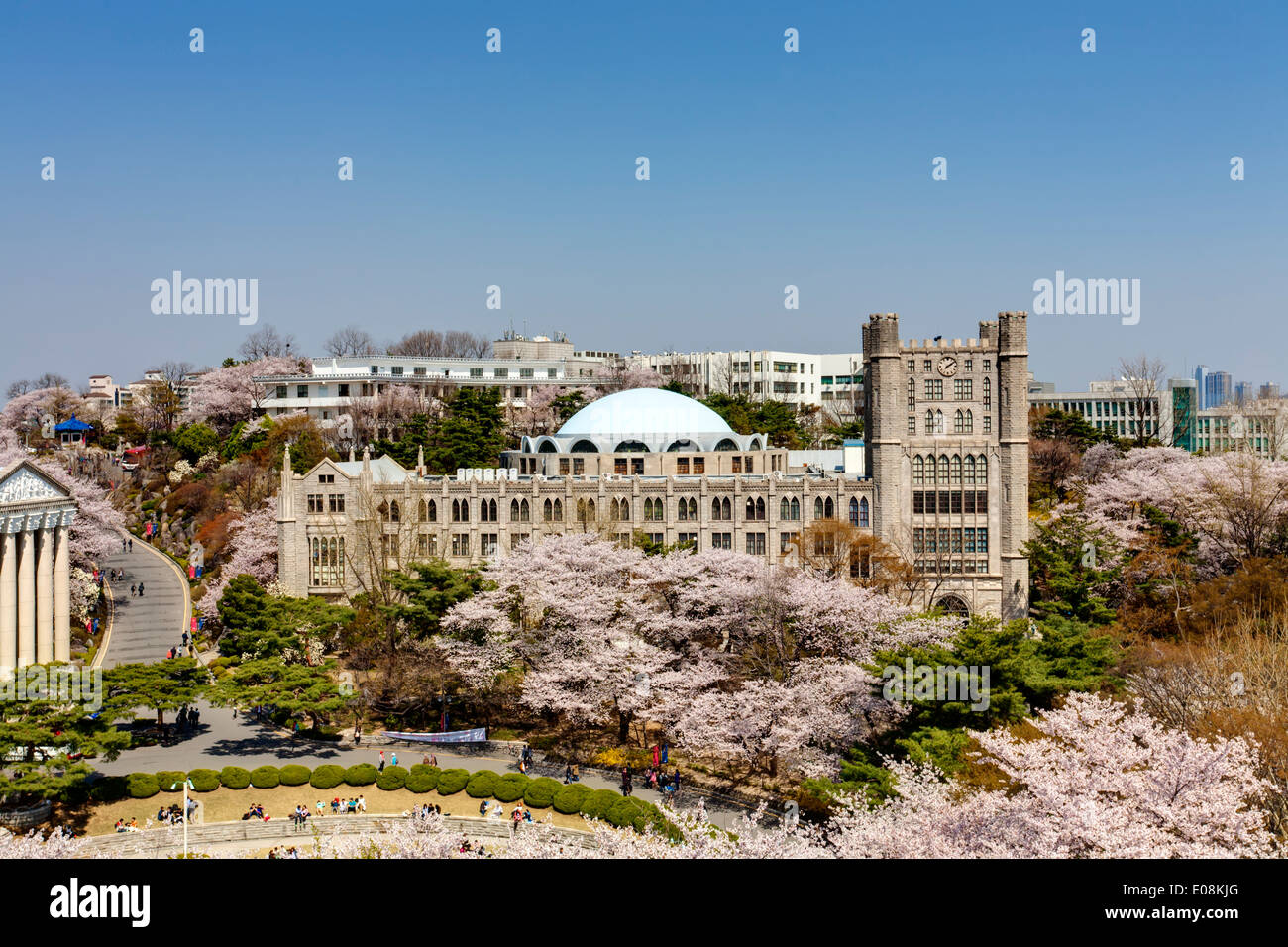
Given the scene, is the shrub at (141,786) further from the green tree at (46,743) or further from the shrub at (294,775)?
the shrub at (294,775)

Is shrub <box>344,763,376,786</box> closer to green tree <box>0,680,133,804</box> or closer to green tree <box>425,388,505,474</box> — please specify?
→ green tree <box>0,680,133,804</box>

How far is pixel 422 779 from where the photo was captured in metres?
48.3

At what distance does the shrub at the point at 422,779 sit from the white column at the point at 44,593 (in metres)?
25.0

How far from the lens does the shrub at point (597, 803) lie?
4459 centimetres

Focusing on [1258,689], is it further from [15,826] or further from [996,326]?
[15,826]

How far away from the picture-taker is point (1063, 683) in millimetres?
41188

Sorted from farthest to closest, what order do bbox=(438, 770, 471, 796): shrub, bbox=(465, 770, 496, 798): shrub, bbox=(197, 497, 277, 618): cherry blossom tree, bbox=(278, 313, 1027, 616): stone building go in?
bbox=(197, 497, 277, 618): cherry blossom tree < bbox=(278, 313, 1027, 616): stone building < bbox=(438, 770, 471, 796): shrub < bbox=(465, 770, 496, 798): shrub

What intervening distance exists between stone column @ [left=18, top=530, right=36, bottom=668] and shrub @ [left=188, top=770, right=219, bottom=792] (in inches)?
704

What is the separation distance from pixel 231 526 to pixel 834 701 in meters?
60.6

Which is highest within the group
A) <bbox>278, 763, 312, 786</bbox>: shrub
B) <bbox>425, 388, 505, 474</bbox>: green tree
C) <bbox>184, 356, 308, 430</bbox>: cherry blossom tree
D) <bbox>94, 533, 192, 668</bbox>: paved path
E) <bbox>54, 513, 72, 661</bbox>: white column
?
<bbox>184, 356, 308, 430</bbox>: cherry blossom tree

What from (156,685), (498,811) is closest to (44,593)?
(156,685)

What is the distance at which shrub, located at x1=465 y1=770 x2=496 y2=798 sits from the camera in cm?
4781

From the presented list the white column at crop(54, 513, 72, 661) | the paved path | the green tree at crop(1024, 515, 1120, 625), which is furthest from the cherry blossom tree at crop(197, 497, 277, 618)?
the green tree at crop(1024, 515, 1120, 625)
